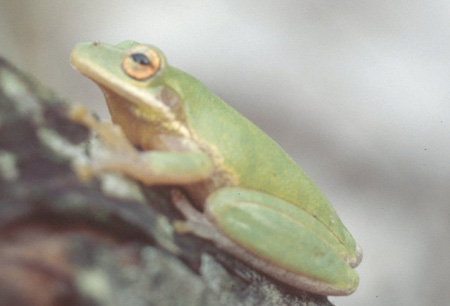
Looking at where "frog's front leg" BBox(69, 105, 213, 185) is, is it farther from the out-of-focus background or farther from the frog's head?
the out-of-focus background

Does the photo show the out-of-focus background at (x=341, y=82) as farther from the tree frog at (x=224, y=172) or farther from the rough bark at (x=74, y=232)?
the rough bark at (x=74, y=232)

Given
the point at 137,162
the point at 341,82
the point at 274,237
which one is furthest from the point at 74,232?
the point at 341,82

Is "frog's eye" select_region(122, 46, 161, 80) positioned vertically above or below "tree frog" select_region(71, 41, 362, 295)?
above

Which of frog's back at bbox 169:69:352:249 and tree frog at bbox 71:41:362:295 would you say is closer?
tree frog at bbox 71:41:362:295

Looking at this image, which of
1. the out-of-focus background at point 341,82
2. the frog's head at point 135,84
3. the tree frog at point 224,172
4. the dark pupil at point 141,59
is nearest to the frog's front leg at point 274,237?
the tree frog at point 224,172

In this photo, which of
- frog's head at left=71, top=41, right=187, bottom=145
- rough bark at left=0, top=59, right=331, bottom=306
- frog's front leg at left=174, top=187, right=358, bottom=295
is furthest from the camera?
frog's head at left=71, top=41, right=187, bottom=145

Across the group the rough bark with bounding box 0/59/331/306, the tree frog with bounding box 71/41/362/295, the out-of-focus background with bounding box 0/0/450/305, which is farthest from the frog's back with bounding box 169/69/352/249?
the out-of-focus background with bounding box 0/0/450/305

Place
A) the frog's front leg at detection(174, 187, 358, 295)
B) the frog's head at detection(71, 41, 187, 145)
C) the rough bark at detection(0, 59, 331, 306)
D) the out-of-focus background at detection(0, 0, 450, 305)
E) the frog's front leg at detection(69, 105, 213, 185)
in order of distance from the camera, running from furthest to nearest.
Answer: the out-of-focus background at detection(0, 0, 450, 305)
the frog's head at detection(71, 41, 187, 145)
the frog's front leg at detection(174, 187, 358, 295)
the frog's front leg at detection(69, 105, 213, 185)
the rough bark at detection(0, 59, 331, 306)

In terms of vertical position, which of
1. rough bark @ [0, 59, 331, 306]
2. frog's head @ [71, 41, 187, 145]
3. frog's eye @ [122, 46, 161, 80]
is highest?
frog's eye @ [122, 46, 161, 80]
